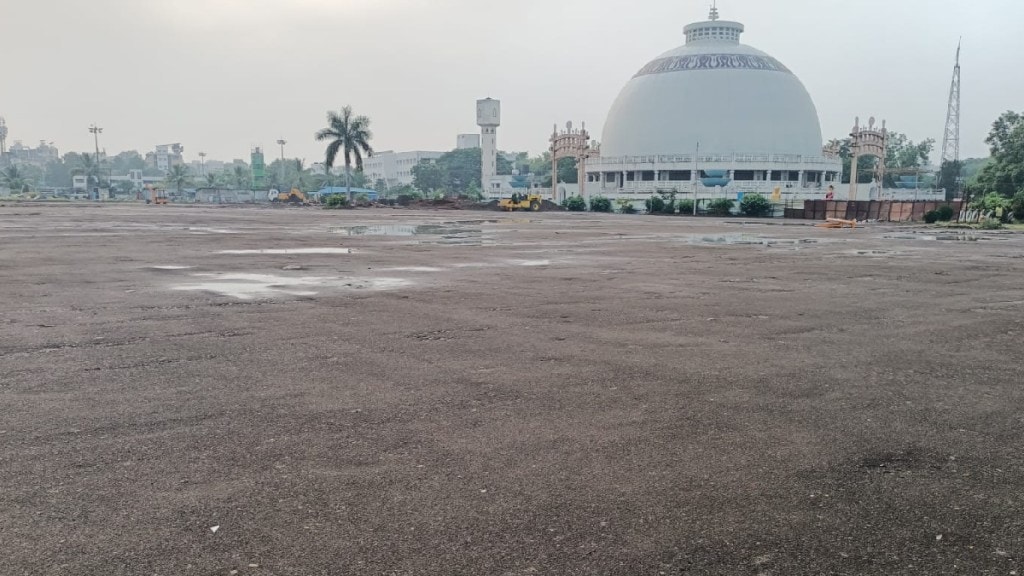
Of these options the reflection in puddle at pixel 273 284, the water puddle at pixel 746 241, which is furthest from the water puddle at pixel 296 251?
the water puddle at pixel 746 241

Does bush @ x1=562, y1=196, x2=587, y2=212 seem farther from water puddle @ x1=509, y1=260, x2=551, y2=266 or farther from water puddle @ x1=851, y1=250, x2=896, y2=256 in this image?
water puddle @ x1=509, y1=260, x2=551, y2=266

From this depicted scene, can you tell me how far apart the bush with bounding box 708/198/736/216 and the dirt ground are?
4759cm

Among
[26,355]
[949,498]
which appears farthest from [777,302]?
[26,355]

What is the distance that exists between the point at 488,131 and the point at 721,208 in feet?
373

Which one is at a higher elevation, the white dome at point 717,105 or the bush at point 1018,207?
the white dome at point 717,105

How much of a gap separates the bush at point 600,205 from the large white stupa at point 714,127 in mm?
9686

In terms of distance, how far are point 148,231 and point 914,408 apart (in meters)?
27.6

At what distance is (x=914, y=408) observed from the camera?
18.5ft

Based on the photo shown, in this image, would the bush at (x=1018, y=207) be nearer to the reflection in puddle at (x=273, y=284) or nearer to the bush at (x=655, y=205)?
the bush at (x=655, y=205)

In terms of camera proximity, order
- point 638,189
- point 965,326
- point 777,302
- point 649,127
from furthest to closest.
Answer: point 649,127 → point 638,189 → point 777,302 → point 965,326

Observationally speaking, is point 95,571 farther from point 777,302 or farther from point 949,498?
point 777,302

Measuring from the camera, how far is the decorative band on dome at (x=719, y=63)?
9375 cm

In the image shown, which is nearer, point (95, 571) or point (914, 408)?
point (95, 571)

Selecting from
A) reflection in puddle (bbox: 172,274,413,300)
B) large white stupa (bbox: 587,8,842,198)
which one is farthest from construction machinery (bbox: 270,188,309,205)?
reflection in puddle (bbox: 172,274,413,300)
